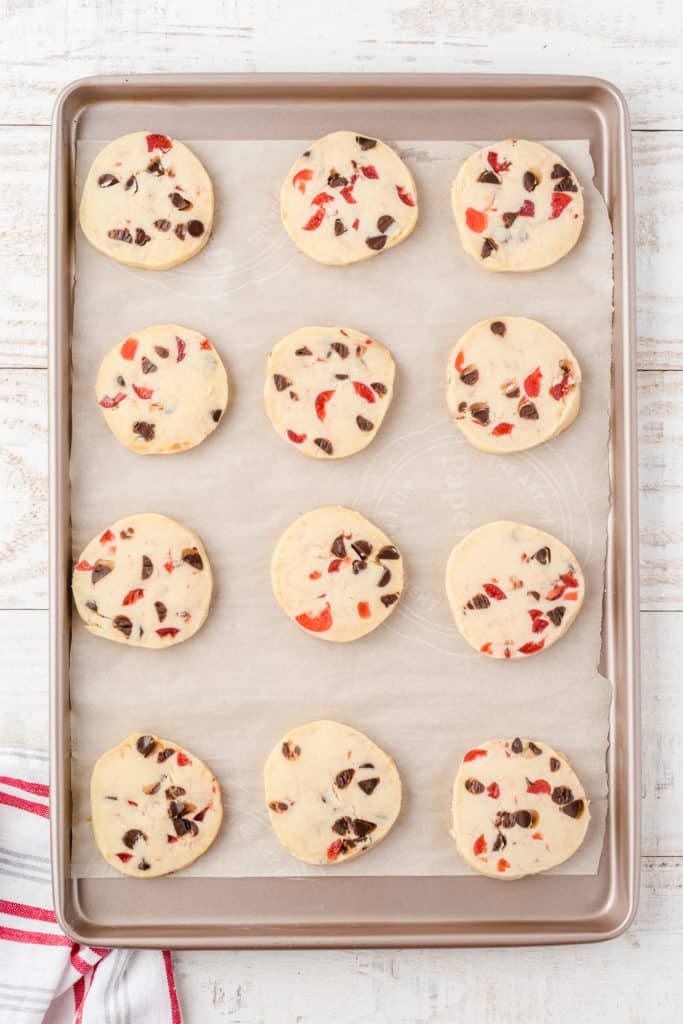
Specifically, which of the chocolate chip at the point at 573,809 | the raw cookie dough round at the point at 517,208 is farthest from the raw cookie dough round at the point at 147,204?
the chocolate chip at the point at 573,809

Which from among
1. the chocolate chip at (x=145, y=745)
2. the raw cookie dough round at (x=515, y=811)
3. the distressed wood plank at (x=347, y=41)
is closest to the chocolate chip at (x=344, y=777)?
the raw cookie dough round at (x=515, y=811)

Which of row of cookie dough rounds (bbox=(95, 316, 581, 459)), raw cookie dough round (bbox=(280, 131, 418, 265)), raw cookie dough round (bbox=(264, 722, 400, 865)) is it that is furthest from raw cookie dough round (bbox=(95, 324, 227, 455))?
raw cookie dough round (bbox=(264, 722, 400, 865))

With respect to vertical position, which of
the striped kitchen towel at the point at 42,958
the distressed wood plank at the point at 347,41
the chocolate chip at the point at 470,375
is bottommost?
the striped kitchen towel at the point at 42,958

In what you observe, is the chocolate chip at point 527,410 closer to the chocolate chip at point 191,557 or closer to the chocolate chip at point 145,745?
the chocolate chip at point 191,557

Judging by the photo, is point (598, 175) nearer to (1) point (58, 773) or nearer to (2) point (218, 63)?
(2) point (218, 63)

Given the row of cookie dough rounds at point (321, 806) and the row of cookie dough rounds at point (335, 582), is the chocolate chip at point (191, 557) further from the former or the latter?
the row of cookie dough rounds at point (321, 806)

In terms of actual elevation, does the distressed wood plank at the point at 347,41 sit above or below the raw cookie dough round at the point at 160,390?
above

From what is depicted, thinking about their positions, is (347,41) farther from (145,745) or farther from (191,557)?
(145,745)
